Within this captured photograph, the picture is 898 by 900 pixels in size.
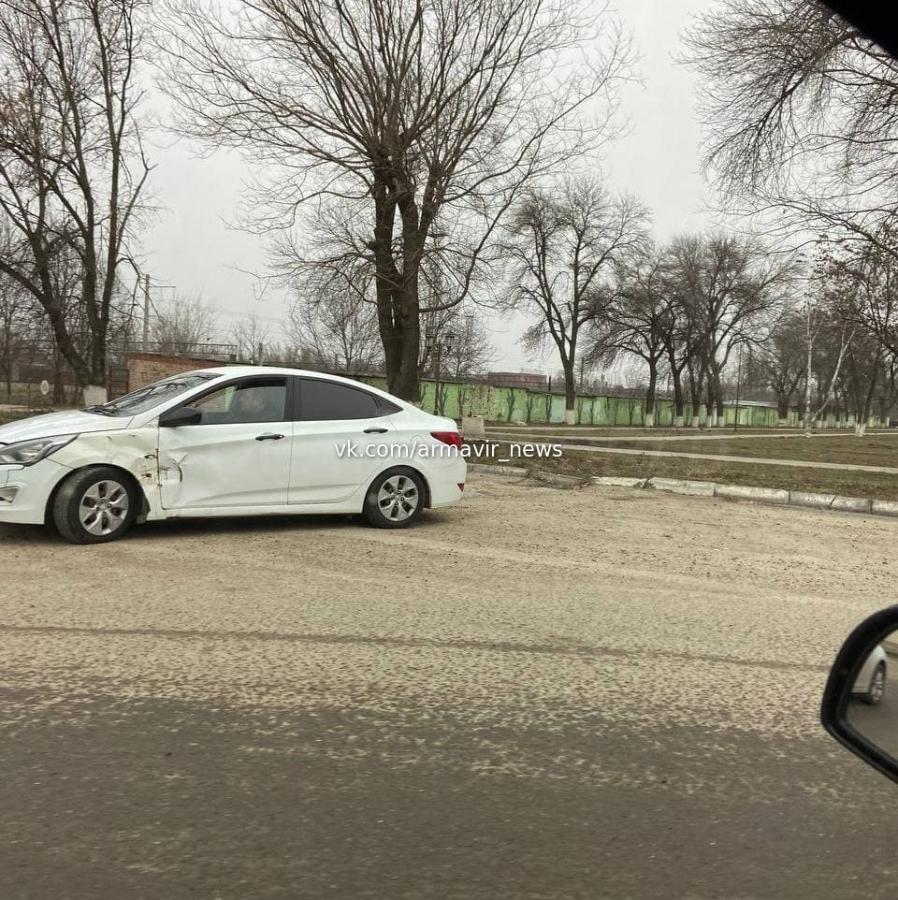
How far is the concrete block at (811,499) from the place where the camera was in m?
12.1

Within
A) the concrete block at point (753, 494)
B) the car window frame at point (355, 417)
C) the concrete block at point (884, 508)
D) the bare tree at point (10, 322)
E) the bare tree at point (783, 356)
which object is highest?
the bare tree at point (783, 356)

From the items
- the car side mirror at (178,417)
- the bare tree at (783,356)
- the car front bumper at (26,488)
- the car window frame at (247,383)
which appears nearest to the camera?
the car front bumper at (26,488)

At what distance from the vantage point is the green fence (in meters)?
41.6

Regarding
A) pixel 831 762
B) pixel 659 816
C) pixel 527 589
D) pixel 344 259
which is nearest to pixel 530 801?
pixel 659 816

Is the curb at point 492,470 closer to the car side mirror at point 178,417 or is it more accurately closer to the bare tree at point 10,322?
the car side mirror at point 178,417

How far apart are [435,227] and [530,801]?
14842 millimetres

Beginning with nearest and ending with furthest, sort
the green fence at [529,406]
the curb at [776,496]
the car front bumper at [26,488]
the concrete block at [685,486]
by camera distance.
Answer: the car front bumper at [26,488] → the curb at [776,496] → the concrete block at [685,486] → the green fence at [529,406]

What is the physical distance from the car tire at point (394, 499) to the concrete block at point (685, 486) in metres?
6.06

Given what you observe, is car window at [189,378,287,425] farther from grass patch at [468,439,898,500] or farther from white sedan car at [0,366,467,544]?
grass patch at [468,439,898,500]

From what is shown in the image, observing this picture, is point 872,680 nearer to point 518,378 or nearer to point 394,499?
point 394,499

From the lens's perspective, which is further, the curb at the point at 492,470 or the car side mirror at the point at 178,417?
the curb at the point at 492,470

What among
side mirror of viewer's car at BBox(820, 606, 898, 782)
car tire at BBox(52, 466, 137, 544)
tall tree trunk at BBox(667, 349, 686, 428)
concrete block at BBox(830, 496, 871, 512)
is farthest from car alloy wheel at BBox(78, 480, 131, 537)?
tall tree trunk at BBox(667, 349, 686, 428)

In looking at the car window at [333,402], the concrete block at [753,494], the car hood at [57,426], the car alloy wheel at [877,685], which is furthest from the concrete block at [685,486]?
the car alloy wheel at [877,685]

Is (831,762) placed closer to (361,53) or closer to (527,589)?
(527,589)
